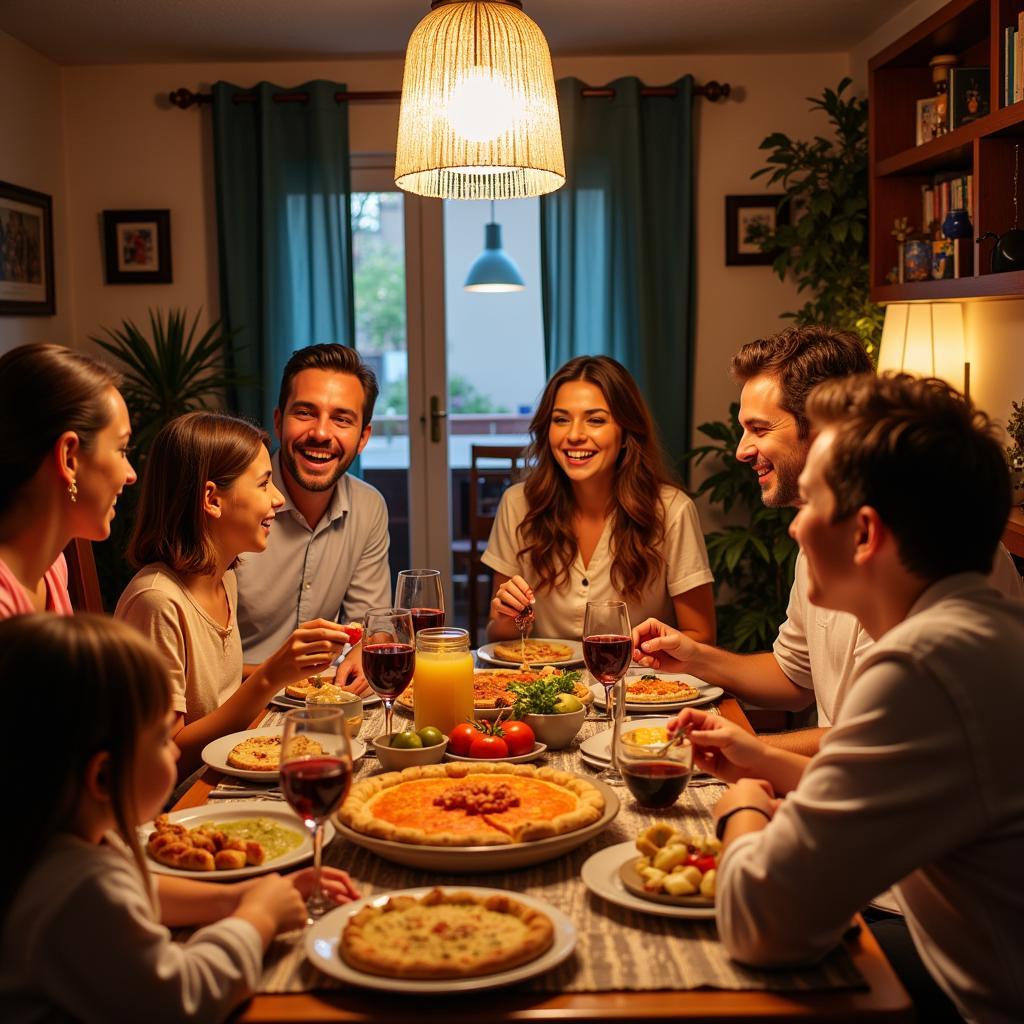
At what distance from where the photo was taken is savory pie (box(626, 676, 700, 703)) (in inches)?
87.8

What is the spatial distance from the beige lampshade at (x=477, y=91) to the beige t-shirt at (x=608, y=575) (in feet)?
4.22

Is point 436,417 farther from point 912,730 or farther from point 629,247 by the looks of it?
point 912,730

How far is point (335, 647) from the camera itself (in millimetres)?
2061

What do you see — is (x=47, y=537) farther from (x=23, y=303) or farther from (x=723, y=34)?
(x=723, y=34)

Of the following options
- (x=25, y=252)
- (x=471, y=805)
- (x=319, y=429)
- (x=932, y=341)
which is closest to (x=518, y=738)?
(x=471, y=805)

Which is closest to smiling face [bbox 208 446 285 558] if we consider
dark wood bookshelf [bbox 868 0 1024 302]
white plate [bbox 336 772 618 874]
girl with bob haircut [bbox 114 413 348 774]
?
girl with bob haircut [bbox 114 413 348 774]

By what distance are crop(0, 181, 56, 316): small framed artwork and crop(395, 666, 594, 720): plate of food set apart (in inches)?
116

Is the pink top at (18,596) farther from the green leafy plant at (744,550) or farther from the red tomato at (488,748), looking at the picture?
the green leafy plant at (744,550)

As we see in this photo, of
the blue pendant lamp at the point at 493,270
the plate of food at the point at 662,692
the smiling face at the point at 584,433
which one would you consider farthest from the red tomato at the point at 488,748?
the blue pendant lamp at the point at 493,270

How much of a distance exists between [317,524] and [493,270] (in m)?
2.18

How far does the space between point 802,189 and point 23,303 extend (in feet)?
10.4

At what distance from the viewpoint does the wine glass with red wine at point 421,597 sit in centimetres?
214

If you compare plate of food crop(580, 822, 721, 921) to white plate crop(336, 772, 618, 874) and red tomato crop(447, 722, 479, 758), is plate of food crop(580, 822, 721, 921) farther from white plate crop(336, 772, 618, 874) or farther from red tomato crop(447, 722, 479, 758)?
red tomato crop(447, 722, 479, 758)

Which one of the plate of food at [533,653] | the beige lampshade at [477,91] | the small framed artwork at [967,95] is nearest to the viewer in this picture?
the beige lampshade at [477,91]
